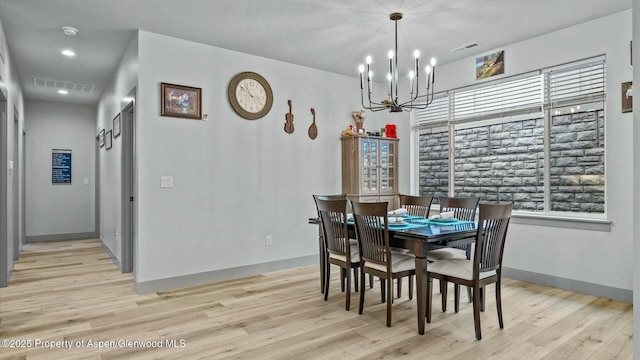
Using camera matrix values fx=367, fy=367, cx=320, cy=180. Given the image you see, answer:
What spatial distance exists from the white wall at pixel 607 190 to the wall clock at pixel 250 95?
298 centimetres

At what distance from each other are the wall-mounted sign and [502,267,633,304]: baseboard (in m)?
7.71

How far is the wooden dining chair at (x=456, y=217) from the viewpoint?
317cm

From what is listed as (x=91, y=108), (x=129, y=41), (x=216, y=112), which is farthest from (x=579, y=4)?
(x=91, y=108)

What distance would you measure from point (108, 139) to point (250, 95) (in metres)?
2.65

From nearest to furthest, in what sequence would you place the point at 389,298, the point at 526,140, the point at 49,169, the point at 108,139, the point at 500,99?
the point at 389,298 → the point at 526,140 → the point at 500,99 → the point at 108,139 → the point at 49,169

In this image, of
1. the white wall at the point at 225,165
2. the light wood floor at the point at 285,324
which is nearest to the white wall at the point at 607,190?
the light wood floor at the point at 285,324

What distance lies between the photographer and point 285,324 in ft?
9.54

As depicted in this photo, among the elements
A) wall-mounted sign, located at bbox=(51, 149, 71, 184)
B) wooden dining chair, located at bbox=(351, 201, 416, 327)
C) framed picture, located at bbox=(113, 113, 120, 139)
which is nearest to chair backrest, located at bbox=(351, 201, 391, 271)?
wooden dining chair, located at bbox=(351, 201, 416, 327)

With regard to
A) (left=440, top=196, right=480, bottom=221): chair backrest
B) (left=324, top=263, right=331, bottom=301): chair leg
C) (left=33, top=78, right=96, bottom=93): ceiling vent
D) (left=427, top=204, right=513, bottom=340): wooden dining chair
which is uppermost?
(left=33, top=78, right=96, bottom=93): ceiling vent

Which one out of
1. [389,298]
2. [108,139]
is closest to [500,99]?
[389,298]

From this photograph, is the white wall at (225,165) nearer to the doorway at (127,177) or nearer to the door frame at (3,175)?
the doorway at (127,177)

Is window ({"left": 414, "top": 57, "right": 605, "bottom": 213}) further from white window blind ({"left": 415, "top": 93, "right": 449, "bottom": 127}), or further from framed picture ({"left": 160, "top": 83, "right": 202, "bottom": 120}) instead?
framed picture ({"left": 160, "top": 83, "right": 202, "bottom": 120})

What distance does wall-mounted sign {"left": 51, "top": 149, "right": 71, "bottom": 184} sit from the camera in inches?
275

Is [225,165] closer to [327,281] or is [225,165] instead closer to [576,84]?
[327,281]
